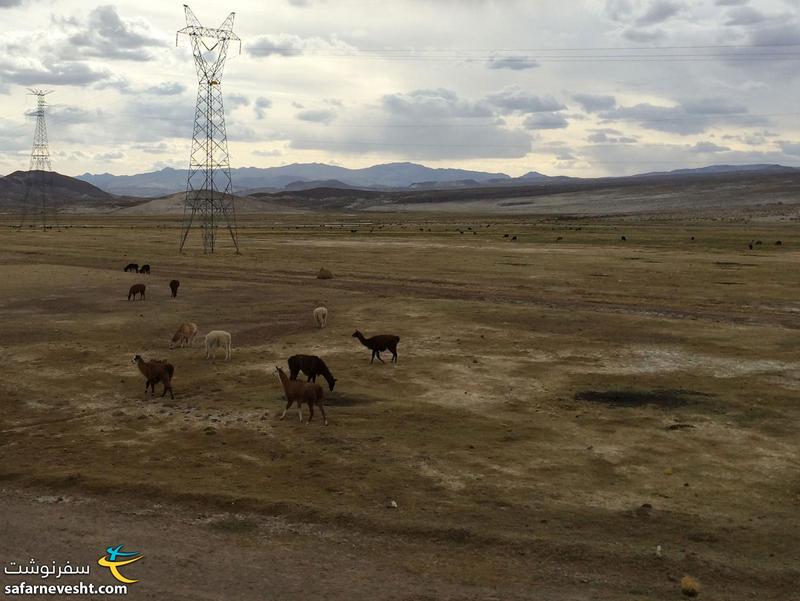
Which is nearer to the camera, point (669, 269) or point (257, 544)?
point (257, 544)

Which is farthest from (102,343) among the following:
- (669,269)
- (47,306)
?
(669,269)

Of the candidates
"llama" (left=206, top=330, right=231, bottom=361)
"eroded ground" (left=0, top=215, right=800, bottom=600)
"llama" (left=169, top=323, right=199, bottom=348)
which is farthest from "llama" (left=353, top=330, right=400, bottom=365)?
"llama" (left=169, top=323, right=199, bottom=348)

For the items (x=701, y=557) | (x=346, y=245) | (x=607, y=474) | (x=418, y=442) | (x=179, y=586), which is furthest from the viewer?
(x=346, y=245)

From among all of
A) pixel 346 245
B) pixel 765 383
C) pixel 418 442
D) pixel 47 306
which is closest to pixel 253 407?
pixel 418 442

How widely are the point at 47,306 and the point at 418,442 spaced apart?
2529cm

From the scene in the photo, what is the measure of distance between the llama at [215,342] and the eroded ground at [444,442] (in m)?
0.48

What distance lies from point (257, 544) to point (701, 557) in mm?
6536

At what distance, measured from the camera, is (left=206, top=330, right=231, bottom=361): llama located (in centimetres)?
2392

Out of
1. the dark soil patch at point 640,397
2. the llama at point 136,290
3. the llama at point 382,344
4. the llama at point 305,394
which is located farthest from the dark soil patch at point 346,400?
the llama at point 136,290

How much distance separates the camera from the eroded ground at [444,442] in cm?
1127

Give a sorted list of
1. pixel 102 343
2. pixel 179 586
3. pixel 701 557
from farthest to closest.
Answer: pixel 102 343
pixel 701 557
pixel 179 586

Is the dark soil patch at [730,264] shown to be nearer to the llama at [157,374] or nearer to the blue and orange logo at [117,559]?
the llama at [157,374]

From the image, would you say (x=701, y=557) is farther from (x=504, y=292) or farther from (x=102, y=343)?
(x=504, y=292)

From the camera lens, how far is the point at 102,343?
26.6 metres
